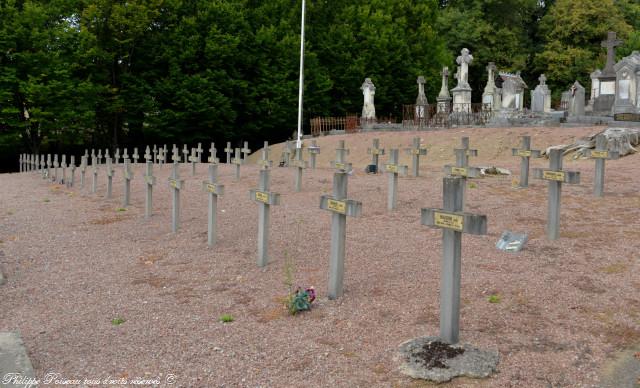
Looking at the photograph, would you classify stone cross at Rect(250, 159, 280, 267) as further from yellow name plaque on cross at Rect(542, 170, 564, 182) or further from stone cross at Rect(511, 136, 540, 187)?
stone cross at Rect(511, 136, 540, 187)

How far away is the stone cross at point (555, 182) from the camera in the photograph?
8.15 meters

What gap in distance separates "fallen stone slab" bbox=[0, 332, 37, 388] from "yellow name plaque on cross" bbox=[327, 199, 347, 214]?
125 inches

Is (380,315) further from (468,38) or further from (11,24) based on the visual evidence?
(468,38)

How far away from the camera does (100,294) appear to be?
6.73 m

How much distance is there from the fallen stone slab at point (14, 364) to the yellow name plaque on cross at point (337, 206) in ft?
10.4

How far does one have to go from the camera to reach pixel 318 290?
6.42 meters

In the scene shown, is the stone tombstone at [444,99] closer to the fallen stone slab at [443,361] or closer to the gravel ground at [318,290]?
the gravel ground at [318,290]

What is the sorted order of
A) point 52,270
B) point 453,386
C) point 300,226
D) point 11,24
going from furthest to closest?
point 11,24 < point 300,226 < point 52,270 < point 453,386

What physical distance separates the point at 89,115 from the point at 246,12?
38.2ft

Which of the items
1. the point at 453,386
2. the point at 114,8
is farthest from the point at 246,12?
the point at 453,386

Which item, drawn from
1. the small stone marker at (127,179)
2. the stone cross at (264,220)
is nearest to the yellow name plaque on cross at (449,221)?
the stone cross at (264,220)

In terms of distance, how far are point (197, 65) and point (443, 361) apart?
3011 cm

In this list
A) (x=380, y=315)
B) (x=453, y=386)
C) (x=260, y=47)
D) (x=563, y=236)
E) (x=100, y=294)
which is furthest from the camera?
(x=260, y=47)

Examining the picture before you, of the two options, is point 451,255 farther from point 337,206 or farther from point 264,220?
point 264,220
